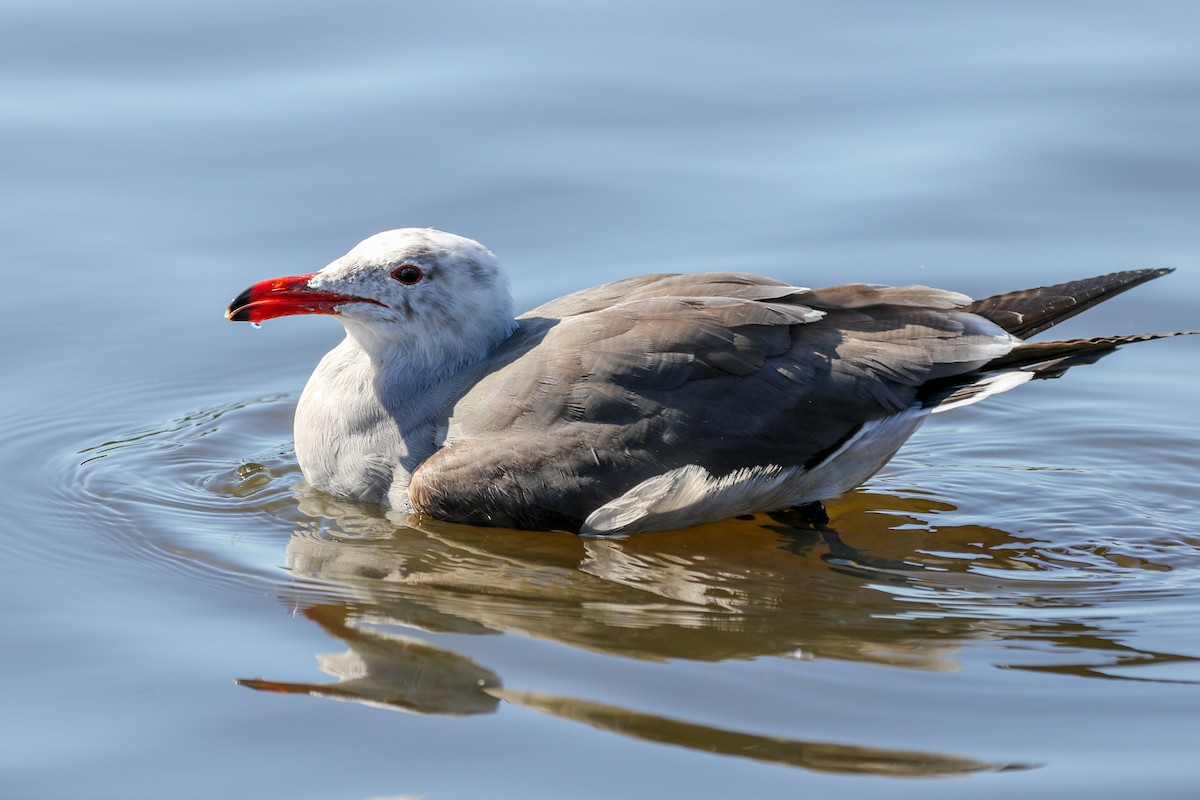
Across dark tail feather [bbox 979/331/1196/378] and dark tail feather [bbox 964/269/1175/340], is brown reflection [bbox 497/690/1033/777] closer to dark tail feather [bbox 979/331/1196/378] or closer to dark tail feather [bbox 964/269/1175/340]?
dark tail feather [bbox 979/331/1196/378]

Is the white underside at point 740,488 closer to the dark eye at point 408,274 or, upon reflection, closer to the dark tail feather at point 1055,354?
the dark tail feather at point 1055,354

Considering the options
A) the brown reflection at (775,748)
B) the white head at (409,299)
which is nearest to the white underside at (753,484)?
the white head at (409,299)

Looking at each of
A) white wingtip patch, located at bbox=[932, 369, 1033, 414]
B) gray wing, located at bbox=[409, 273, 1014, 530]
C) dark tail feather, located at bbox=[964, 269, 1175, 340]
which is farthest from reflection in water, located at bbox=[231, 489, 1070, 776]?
dark tail feather, located at bbox=[964, 269, 1175, 340]

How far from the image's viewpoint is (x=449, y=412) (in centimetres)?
876

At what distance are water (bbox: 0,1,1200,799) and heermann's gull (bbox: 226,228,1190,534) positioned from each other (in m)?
0.30

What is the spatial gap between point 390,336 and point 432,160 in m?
3.83

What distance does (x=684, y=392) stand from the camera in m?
8.38

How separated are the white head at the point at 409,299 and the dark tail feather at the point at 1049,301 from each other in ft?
8.29

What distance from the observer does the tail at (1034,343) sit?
8.40m

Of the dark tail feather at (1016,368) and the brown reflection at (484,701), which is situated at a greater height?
the dark tail feather at (1016,368)

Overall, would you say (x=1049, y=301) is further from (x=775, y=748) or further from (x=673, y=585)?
(x=775, y=748)

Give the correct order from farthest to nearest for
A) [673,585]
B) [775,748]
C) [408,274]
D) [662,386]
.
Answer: [408,274]
[662,386]
[673,585]
[775,748]

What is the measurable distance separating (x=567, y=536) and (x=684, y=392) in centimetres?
95

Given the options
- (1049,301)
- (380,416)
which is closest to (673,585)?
(380,416)
